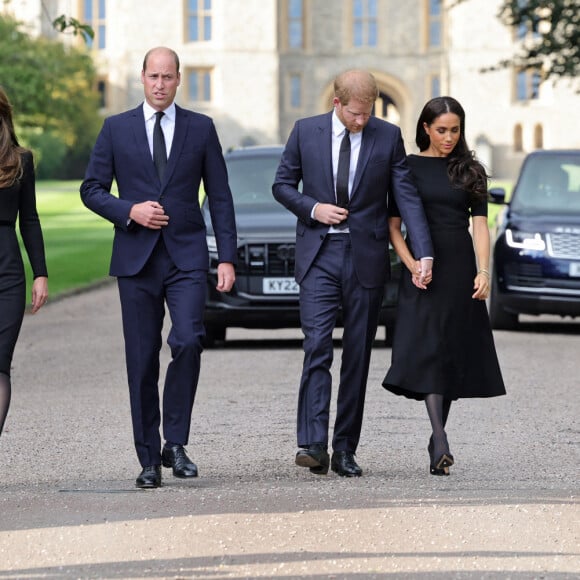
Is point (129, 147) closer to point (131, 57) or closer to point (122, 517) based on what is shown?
point (122, 517)

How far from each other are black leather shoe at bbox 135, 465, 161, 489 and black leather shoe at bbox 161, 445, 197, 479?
16cm

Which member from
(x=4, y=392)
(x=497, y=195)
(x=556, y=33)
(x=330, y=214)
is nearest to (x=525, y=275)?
(x=497, y=195)

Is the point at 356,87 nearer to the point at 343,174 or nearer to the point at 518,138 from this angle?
the point at 343,174

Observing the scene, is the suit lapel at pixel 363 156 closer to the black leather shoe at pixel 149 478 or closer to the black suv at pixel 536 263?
the black leather shoe at pixel 149 478

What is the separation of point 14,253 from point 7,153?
1.40 feet

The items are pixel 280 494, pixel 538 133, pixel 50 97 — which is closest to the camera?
pixel 280 494

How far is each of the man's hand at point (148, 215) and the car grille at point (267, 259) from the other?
683 cm

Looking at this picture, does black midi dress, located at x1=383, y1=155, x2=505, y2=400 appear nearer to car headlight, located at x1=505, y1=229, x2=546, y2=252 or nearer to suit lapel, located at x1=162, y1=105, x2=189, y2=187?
suit lapel, located at x1=162, y1=105, x2=189, y2=187

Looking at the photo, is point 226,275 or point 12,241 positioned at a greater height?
point 12,241

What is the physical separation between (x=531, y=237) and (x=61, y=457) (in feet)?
26.8

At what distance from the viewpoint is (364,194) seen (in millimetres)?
7227

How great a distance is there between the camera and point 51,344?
15102 millimetres

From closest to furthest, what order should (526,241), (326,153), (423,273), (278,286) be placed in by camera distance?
(326,153) → (423,273) → (278,286) → (526,241)

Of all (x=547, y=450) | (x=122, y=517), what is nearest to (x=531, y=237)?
(x=547, y=450)
